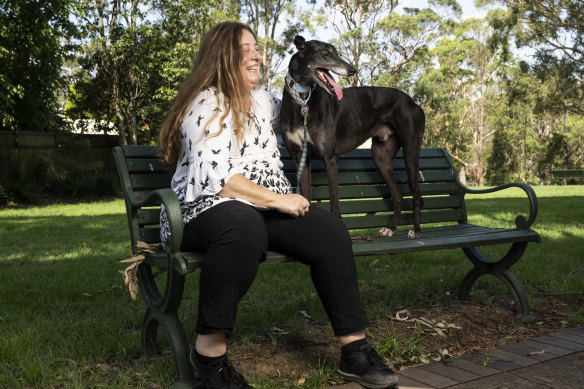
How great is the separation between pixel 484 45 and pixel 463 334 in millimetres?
41274

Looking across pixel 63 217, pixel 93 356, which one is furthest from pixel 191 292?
pixel 63 217

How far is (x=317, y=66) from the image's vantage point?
127 inches

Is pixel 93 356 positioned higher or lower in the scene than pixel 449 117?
lower

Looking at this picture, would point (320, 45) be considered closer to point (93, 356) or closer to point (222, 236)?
point (222, 236)

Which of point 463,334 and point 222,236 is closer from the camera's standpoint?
point 222,236

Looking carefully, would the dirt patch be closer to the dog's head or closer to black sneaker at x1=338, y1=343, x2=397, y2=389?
black sneaker at x1=338, y1=343, x2=397, y2=389

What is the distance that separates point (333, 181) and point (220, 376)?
1596mm

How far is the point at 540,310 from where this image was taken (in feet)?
12.5

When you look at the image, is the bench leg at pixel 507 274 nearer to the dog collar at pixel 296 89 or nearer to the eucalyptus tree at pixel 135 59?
the dog collar at pixel 296 89

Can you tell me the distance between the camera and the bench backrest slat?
→ 3.11 m

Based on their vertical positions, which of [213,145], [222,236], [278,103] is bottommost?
[222,236]

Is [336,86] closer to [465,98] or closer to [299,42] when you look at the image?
[299,42]

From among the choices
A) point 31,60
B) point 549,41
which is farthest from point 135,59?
point 549,41

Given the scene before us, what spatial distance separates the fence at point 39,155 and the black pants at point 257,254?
1576 centimetres
